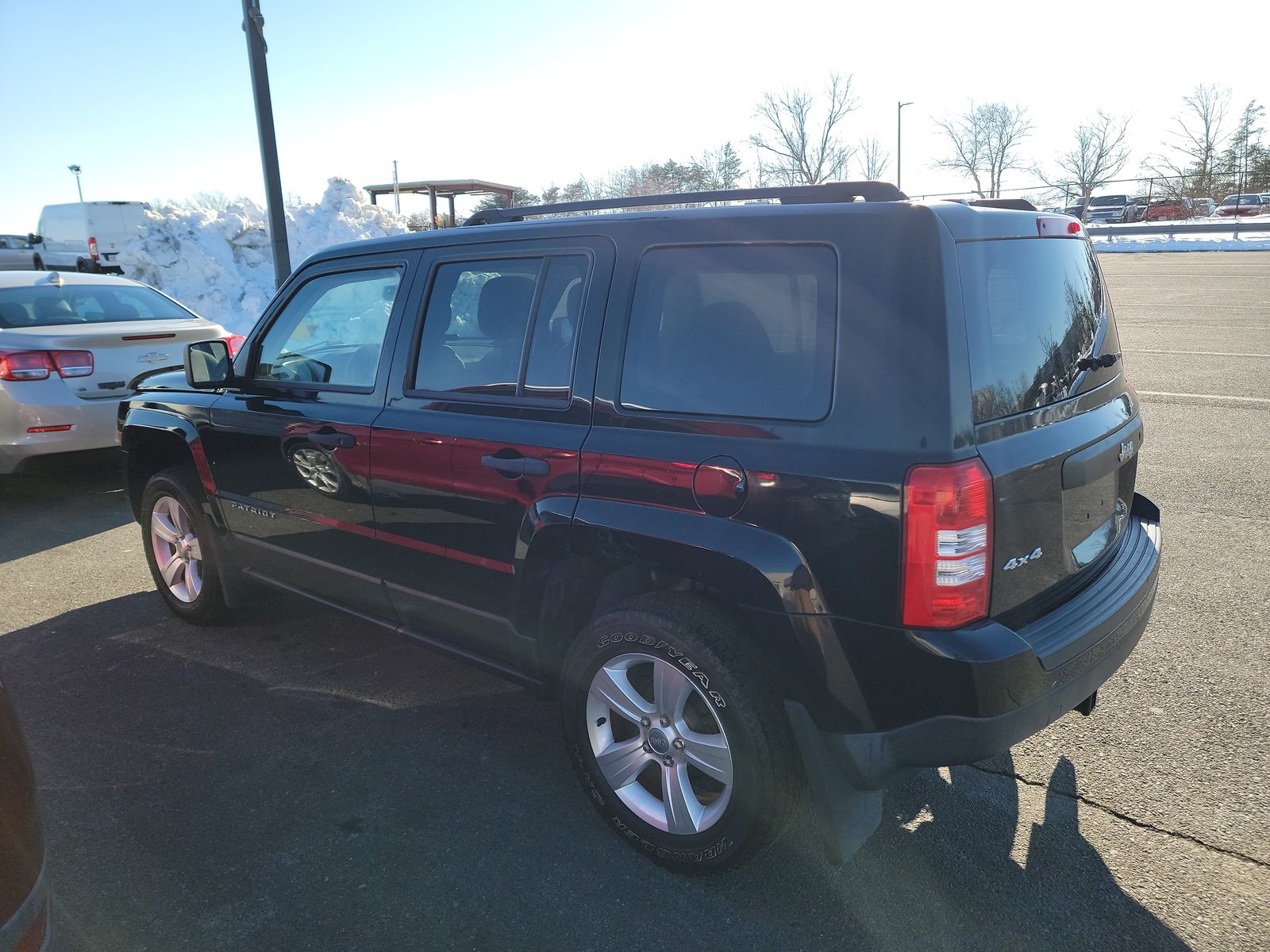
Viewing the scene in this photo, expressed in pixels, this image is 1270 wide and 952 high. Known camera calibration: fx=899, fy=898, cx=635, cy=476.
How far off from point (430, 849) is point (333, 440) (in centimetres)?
155

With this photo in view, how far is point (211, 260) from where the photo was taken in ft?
62.4

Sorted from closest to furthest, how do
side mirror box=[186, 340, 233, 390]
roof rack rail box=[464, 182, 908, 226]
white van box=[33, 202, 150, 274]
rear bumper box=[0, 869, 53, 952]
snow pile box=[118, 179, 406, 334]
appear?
1. rear bumper box=[0, 869, 53, 952]
2. roof rack rail box=[464, 182, 908, 226]
3. side mirror box=[186, 340, 233, 390]
4. snow pile box=[118, 179, 406, 334]
5. white van box=[33, 202, 150, 274]

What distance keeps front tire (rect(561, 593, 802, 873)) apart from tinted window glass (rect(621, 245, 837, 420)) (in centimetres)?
57

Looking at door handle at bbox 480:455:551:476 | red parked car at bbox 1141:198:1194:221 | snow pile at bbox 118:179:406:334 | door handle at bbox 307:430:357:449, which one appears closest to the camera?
door handle at bbox 480:455:551:476

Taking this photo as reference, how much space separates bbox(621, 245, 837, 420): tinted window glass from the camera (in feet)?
7.36

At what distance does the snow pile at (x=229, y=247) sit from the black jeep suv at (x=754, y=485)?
539 inches

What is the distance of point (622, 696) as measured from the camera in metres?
2.62

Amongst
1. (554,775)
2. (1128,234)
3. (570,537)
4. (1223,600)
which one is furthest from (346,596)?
(1128,234)

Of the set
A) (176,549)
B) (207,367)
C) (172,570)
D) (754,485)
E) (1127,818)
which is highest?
(207,367)

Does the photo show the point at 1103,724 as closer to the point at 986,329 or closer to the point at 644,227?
Answer: the point at 986,329

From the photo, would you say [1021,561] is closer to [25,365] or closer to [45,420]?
[45,420]

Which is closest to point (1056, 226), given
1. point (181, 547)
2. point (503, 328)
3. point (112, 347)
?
point (503, 328)

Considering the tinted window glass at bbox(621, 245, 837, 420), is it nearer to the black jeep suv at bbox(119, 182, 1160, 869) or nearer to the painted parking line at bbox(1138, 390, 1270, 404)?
the black jeep suv at bbox(119, 182, 1160, 869)

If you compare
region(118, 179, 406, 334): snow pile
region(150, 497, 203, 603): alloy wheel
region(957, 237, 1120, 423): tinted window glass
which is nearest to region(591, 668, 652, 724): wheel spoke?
region(957, 237, 1120, 423): tinted window glass
